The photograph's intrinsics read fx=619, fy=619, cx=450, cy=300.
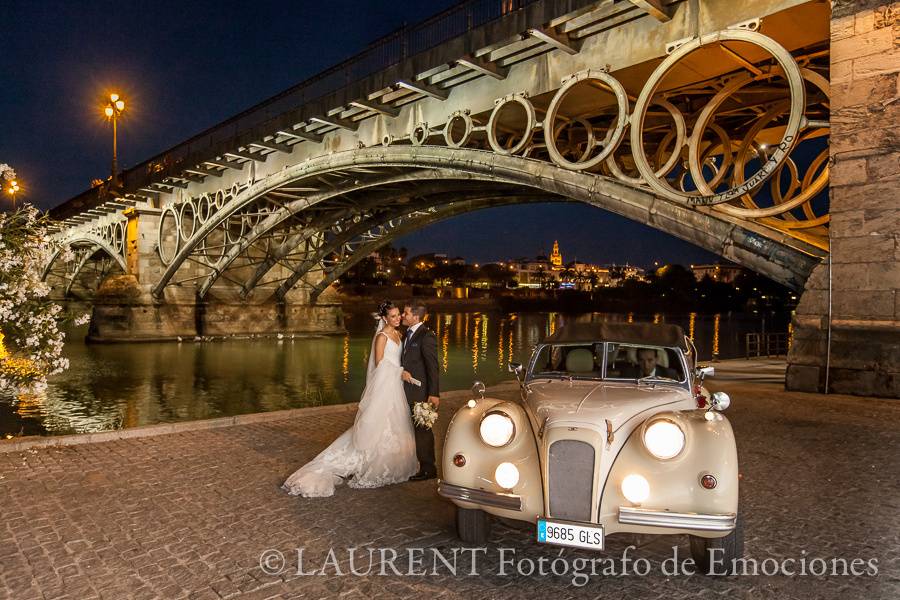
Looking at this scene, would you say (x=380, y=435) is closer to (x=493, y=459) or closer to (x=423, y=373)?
(x=423, y=373)

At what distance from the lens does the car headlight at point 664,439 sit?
146 inches

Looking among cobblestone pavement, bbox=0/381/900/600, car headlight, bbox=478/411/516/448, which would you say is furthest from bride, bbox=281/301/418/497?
car headlight, bbox=478/411/516/448

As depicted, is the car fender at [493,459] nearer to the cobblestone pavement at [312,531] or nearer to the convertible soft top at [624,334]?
the cobblestone pavement at [312,531]

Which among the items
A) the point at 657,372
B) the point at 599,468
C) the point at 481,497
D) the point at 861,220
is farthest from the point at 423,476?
the point at 861,220

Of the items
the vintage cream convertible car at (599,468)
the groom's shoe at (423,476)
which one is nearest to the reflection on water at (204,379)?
the groom's shoe at (423,476)

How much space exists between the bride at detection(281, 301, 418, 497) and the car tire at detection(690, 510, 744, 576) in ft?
9.01

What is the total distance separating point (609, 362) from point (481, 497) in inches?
63.4

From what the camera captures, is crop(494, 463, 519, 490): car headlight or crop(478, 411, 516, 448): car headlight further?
crop(478, 411, 516, 448): car headlight

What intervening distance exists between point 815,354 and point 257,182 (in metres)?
19.5

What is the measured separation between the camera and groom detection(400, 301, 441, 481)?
19.1 ft

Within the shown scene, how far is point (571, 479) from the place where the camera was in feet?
12.2

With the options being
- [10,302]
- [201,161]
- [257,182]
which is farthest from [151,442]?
[201,161]

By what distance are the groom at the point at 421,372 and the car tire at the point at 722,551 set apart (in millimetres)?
2631

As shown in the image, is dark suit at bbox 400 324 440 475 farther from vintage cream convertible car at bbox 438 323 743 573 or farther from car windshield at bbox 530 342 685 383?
vintage cream convertible car at bbox 438 323 743 573
